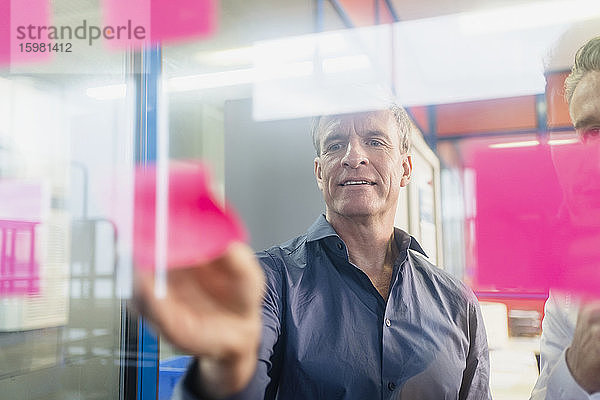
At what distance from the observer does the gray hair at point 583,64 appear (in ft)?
2.35

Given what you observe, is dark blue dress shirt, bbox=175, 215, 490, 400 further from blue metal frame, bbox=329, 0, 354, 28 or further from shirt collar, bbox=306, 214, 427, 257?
blue metal frame, bbox=329, 0, 354, 28

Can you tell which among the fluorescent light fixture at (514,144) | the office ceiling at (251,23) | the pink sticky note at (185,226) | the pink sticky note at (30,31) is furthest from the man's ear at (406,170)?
the pink sticky note at (30,31)

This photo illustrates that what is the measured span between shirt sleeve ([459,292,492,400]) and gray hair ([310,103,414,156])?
0.89 feet

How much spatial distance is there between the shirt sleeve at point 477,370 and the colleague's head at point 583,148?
202mm

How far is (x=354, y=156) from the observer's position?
754mm

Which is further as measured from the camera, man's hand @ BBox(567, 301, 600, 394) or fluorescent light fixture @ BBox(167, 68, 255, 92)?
fluorescent light fixture @ BBox(167, 68, 255, 92)

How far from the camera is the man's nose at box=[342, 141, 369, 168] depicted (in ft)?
2.46

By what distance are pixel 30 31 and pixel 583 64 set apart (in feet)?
2.92

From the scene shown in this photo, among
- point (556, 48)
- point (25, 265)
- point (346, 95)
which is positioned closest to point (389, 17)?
point (346, 95)

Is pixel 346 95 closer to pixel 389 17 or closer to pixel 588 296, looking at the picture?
pixel 389 17

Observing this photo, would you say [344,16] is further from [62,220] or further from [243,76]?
[62,220]

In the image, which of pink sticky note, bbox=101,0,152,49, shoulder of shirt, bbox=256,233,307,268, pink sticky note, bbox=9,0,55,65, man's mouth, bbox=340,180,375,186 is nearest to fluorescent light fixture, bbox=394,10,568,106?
man's mouth, bbox=340,180,375,186

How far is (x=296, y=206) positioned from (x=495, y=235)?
0.94ft

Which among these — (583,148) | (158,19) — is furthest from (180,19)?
(583,148)
